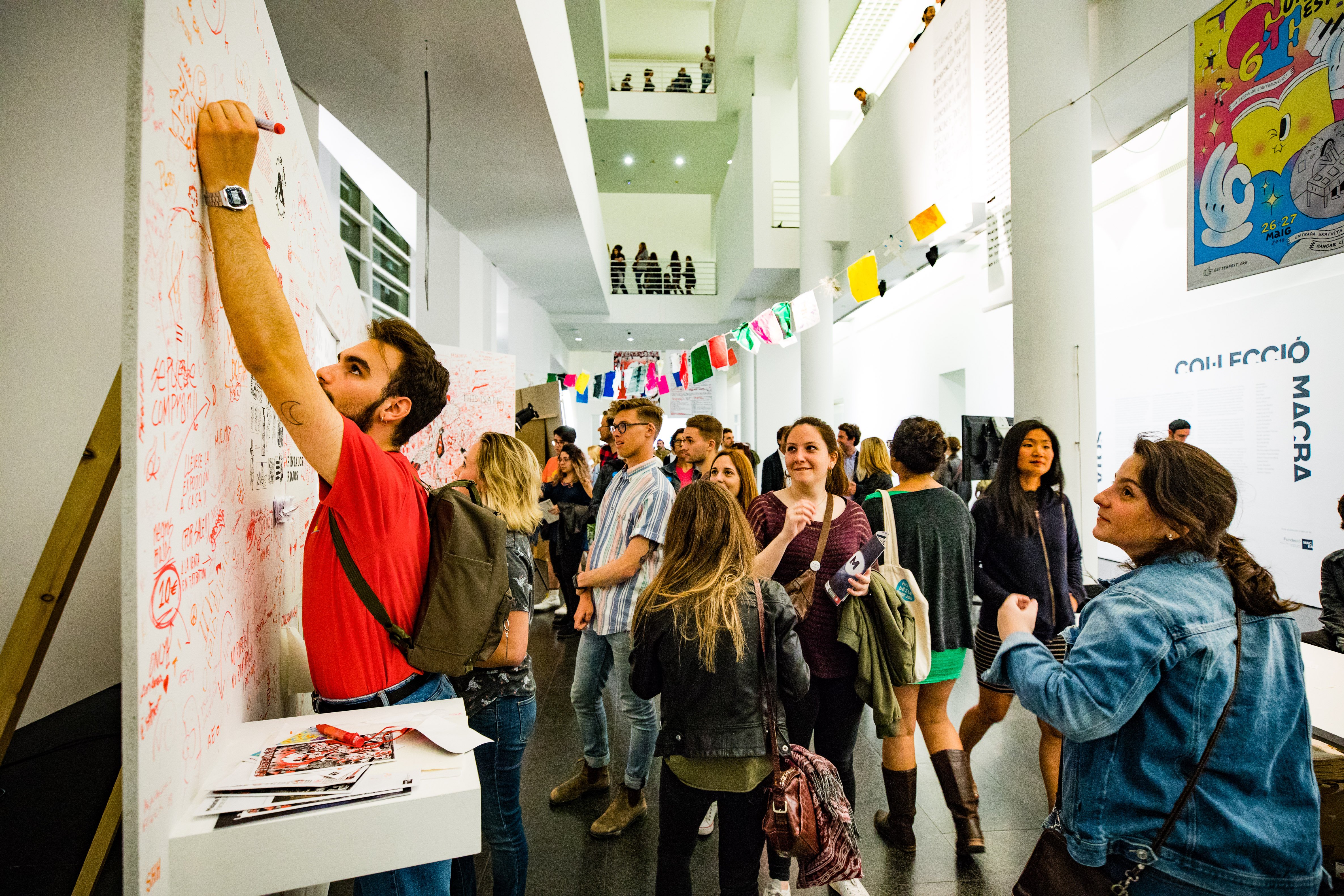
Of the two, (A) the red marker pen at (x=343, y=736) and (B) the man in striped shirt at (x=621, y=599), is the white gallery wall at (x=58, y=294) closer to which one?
(A) the red marker pen at (x=343, y=736)

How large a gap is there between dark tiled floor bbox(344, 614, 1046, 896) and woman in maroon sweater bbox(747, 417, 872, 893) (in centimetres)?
37

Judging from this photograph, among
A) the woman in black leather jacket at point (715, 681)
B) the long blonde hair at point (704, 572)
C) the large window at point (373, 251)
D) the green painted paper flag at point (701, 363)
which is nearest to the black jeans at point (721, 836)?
the woman in black leather jacket at point (715, 681)

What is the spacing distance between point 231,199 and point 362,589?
0.79 m

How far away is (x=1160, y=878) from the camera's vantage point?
50.6 inches

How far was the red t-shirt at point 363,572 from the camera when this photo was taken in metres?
1.30

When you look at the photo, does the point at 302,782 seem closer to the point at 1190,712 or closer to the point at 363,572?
the point at 363,572

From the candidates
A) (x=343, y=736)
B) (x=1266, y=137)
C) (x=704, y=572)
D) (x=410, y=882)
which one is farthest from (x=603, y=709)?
(x=1266, y=137)

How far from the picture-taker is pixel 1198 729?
124cm

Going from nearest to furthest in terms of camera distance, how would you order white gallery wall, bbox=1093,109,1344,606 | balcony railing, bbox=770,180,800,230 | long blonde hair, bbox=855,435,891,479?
1. white gallery wall, bbox=1093,109,1344,606
2. long blonde hair, bbox=855,435,891,479
3. balcony railing, bbox=770,180,800,230

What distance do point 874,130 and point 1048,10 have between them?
145 inches

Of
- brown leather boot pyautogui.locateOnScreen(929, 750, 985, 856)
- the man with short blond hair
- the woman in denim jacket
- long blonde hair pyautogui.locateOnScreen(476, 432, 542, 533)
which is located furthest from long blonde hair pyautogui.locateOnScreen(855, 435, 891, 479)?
the woman in denim jacket

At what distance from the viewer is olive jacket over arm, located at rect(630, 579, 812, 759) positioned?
1.76 meters

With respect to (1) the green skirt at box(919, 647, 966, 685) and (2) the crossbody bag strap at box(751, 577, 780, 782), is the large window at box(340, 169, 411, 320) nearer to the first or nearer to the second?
(2) the crossbody bag strap at box(751, 577, 780, 782)

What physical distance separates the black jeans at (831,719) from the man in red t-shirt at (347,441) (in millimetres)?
1238
